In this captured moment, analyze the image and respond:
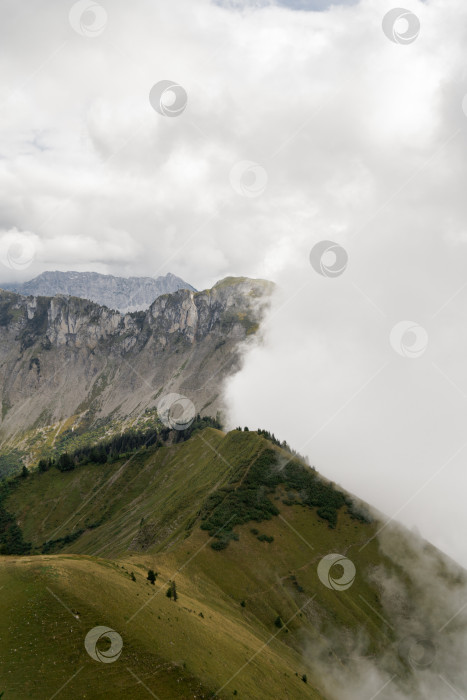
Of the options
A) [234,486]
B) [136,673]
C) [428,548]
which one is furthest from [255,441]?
[136,673]

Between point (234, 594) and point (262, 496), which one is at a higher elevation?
point (262, 496)

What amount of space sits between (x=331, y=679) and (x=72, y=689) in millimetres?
55629

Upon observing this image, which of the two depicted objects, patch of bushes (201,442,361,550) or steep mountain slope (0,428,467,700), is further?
patch of bushes (201,442,361,550)

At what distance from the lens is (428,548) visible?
100000 mm

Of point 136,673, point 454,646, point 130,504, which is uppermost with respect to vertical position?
point 454,646

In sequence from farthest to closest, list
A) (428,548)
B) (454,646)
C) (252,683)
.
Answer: (428,548)
(454,646)
(252,683)

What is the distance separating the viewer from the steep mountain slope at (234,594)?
3544cm

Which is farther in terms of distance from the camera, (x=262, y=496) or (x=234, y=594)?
(x=262, y=496)

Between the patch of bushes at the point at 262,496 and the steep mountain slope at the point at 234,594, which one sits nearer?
the steep mountain slope at the point at 234,594

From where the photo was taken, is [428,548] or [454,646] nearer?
[454,646]

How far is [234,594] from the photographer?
73.1 meters

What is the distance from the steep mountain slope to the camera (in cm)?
3544

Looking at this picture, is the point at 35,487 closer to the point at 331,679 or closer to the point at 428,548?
the point at 331,679

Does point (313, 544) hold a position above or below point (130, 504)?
above
